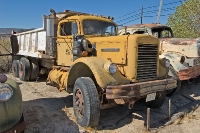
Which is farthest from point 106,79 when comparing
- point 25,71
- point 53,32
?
point 25,71

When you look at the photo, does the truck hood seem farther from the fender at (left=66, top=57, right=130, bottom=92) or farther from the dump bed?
the dump bed

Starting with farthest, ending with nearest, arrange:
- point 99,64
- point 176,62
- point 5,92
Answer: point 176,62, point 99,64, point 5,92

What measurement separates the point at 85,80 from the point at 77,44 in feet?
3.92

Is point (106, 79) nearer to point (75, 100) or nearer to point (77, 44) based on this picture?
point (75, 100)

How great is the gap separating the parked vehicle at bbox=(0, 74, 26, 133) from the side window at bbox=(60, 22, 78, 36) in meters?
2.79

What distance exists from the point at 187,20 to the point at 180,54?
728 centimetres

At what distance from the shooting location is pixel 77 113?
455 centimetres

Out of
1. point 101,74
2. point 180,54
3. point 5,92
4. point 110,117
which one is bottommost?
point 110,117

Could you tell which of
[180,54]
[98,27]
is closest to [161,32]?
[180,54]

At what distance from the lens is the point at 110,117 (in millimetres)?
5016

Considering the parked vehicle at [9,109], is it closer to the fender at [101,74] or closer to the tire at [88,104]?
the tire at [88,104]

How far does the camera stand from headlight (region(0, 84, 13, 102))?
2.90 m

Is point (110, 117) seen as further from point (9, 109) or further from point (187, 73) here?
point (187, 73)

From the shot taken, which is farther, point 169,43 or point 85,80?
point 169,43
